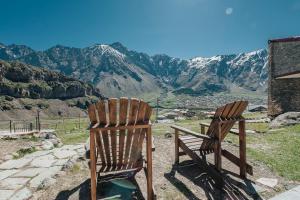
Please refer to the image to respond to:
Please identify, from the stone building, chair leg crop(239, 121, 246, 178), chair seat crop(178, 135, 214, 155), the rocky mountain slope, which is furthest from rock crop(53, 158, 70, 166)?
the rocky mountain slope

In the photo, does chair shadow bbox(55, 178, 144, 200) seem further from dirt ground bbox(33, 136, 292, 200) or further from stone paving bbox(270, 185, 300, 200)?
stone paving bbox(270, 185, 300, 200)

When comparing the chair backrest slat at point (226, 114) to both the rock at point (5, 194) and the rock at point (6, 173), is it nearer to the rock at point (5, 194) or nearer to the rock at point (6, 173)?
the rock at point (5, 194)

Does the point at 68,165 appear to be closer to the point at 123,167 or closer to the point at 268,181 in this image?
the point at 123,167

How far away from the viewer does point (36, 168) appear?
565cm

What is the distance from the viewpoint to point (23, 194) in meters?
4.30

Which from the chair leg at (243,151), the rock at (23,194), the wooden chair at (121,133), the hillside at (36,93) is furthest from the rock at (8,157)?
the hillside at (36,93)

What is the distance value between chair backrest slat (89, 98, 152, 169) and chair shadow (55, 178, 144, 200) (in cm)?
43

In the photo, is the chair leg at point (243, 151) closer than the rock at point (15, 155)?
Yes

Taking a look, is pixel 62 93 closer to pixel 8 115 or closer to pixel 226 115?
pixel 8 115

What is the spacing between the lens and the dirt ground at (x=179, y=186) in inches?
171

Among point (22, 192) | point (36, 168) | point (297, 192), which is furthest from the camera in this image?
point (36, 168)

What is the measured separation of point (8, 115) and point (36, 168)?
132 meters

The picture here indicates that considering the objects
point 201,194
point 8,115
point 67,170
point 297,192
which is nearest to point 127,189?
point 201,194

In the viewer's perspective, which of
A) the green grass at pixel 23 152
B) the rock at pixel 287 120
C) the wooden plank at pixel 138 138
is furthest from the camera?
the rock at pixel 287 120
